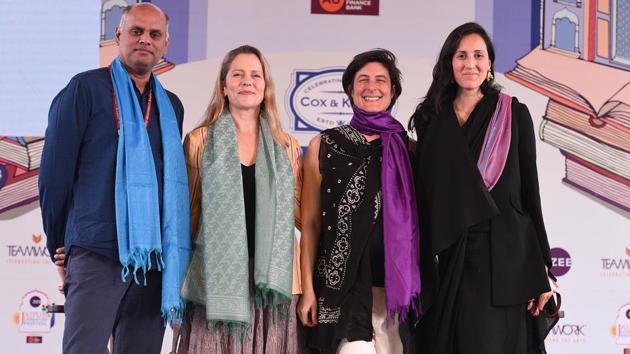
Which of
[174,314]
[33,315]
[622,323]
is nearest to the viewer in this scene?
[174,314]

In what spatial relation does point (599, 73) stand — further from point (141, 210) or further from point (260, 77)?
point (141, 210)

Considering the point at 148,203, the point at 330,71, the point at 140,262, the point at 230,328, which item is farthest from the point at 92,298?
the point at 330,71

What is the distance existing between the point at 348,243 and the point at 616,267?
267cm

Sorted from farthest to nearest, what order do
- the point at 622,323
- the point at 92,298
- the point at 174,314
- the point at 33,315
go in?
the point at 33,315, the point at 622,323, the point at 174,314, the point at 92,298

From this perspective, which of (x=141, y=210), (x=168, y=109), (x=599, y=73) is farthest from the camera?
(x=599, y=73)

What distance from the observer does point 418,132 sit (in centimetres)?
272

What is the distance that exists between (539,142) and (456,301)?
245 centimetres

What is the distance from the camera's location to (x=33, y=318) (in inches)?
185

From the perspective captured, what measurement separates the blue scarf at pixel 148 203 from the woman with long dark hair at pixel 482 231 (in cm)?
83

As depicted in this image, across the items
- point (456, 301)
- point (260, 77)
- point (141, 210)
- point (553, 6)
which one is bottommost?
point (456, 301)

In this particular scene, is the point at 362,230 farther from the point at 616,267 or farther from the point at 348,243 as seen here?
the point at 616,267

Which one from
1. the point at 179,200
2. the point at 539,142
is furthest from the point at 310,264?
the point at 539,142

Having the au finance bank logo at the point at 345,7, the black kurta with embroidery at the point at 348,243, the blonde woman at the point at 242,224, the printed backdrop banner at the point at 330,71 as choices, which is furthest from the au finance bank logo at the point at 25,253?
the black kurta with embroidery at the point at 348,243

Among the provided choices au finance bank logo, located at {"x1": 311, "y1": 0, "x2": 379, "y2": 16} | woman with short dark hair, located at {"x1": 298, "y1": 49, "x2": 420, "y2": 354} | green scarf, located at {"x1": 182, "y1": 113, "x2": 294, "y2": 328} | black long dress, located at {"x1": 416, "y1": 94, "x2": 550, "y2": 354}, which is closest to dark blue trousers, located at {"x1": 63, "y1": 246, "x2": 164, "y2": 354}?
green scarf, located at {"x1": 182, "y1": 113, "x2": 294, "y2": 328}
